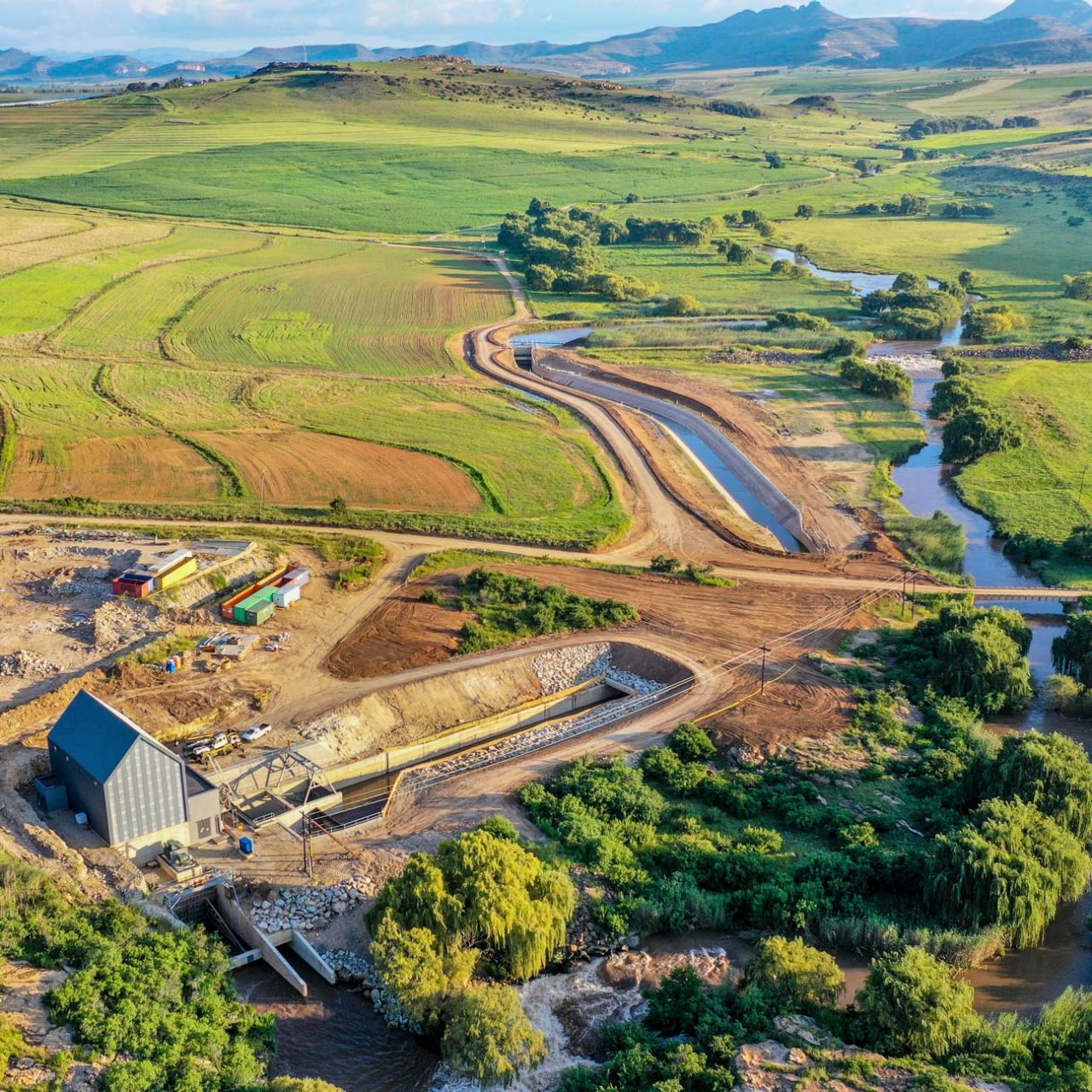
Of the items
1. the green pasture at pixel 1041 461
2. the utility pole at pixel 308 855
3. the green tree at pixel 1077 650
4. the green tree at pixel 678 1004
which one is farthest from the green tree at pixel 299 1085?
the green pasture at pixel 1041 461

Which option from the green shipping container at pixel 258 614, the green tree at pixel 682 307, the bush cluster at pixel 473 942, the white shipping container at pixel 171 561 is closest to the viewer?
the bush cluster at pixel 473 942

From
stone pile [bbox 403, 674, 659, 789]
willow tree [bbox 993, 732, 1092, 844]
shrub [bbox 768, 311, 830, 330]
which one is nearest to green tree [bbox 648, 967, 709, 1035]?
willow tree [bbox 993, 732, 1092, 844]

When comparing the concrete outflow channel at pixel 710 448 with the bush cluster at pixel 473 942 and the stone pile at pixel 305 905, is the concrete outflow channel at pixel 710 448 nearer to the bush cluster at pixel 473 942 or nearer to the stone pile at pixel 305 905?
the bush cluster at pixel 473 942

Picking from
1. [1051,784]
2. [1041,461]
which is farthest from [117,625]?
[1041,461]

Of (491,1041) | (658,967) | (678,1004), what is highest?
(491,1041)

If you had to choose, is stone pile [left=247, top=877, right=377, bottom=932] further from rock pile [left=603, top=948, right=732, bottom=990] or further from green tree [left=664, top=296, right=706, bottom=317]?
green tree [left=664, top=296, right=706, bottom=317]

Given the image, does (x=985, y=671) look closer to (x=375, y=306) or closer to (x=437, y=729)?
(x=437, y=729)
